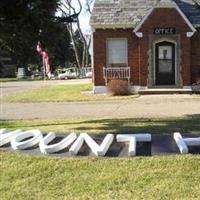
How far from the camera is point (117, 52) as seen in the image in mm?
30094

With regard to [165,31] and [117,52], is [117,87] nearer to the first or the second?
[117,52]

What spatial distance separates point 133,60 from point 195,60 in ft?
10.8

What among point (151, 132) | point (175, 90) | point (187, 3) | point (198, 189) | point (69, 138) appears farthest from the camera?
point (187, 3)

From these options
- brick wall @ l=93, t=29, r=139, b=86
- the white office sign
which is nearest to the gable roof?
brick wall @ l=93, t=29, r=139, b=86

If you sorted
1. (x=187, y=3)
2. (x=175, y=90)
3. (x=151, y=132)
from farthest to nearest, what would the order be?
(x=187, y=3) → (x=175, y=90) → (x=151, y=132)

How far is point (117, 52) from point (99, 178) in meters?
22.6

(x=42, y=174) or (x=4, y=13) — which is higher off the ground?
(x=4, y=13)

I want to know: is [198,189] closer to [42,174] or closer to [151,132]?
[42,174]

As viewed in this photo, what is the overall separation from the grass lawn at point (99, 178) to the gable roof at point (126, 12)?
21.4 metres

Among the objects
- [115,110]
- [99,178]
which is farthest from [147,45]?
[99,178]

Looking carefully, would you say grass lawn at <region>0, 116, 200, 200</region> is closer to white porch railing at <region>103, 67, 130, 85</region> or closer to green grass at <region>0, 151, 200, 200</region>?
green grass at <region>0, 151, 200, 200</region>

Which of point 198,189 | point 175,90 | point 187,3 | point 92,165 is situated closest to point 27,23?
point 92,165

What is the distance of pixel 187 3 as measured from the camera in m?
31.2

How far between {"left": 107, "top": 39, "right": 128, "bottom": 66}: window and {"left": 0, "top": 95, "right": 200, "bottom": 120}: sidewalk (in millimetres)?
4090
